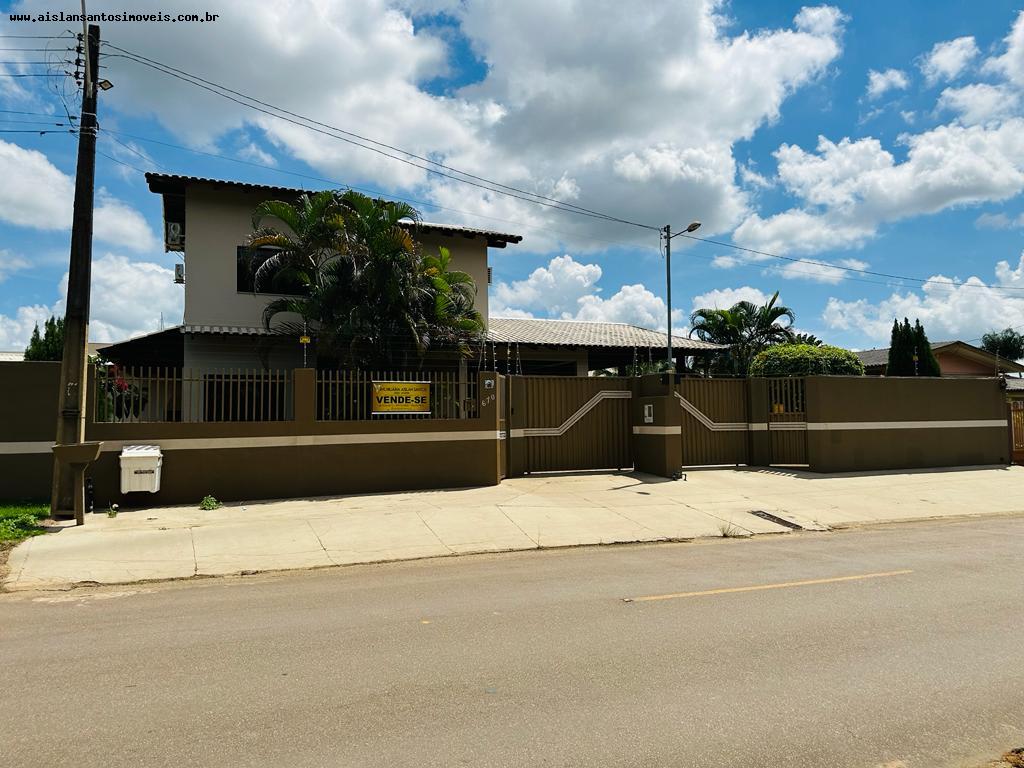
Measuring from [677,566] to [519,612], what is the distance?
2587mm

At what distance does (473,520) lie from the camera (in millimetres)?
10391

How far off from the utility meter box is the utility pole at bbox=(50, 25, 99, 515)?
2.36ft

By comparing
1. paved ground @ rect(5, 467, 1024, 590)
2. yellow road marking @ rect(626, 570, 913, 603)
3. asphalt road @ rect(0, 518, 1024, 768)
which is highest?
paved ground @ rect(5, 467, 1024, 590)

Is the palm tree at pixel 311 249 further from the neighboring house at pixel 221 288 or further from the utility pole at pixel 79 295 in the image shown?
the utility pole at pixel 79 295

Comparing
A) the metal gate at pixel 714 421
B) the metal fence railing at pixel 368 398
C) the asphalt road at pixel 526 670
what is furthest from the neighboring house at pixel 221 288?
the asphalt road at pixel 526 670

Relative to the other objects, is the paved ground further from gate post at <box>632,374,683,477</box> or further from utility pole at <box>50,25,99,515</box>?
utility pole at <box>50,25,99,515</box>

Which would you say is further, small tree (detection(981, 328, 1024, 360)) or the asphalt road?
small tree (detection(981, 328, 1024, 360))

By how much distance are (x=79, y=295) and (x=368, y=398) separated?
488 cm

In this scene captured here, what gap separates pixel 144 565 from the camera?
7.86 meters

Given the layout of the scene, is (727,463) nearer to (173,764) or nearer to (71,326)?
(71,326)

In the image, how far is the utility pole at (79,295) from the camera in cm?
993

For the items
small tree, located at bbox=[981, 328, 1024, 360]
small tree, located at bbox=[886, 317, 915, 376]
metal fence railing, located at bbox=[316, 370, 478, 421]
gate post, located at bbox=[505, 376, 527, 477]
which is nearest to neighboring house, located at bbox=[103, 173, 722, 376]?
gate post, located at bbox=[505, 376, 527, 477]

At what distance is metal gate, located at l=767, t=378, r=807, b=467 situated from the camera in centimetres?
1648

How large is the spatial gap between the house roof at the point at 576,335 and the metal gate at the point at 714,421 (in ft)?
17.8
